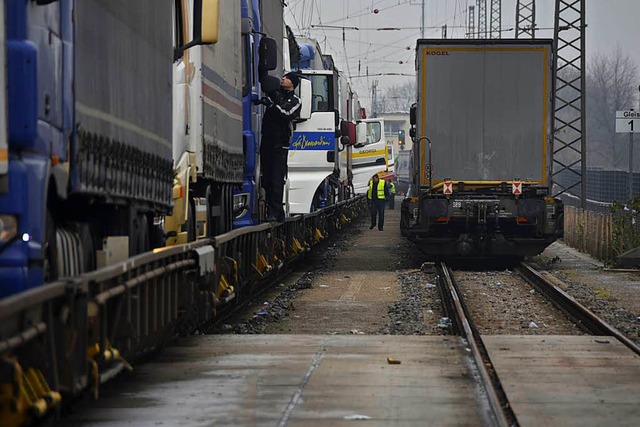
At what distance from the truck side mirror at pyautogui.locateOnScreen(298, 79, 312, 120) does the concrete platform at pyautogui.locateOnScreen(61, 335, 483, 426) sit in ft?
21.9

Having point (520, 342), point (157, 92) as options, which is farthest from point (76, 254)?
point (520, 342)

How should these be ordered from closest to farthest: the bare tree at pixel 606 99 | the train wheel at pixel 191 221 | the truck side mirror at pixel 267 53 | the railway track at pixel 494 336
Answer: the railway track at pixel 494 336, the train wheel at pixel 191 221, the truck side mirror at pixel 267 53, the bare tree at pixel 606 99

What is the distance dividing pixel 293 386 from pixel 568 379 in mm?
1996

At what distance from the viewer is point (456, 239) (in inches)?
858

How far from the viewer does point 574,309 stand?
1495 cm

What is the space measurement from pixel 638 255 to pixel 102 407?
Result: 49.0 feet

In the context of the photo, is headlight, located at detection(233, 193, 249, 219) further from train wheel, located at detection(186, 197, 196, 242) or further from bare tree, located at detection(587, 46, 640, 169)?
bare tree, located at detection(587, 46, 640, 169)

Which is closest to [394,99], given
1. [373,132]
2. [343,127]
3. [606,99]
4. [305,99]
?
[606,99]

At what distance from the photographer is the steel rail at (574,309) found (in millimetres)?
12250

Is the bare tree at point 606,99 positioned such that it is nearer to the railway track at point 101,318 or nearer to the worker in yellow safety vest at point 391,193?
the worker in yellow safety vest at point 391,193

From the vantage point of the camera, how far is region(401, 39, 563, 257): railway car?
68.9ft

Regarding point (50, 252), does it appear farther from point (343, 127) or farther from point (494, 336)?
point (343, 127)

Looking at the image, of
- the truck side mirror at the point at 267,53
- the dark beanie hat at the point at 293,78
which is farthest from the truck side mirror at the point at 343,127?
the truck side mirror at the point at 267,53

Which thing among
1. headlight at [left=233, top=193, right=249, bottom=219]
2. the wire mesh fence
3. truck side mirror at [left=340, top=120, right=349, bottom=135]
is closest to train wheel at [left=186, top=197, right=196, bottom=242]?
headlight at [left=233, top=193, right=249, bottom=219]
